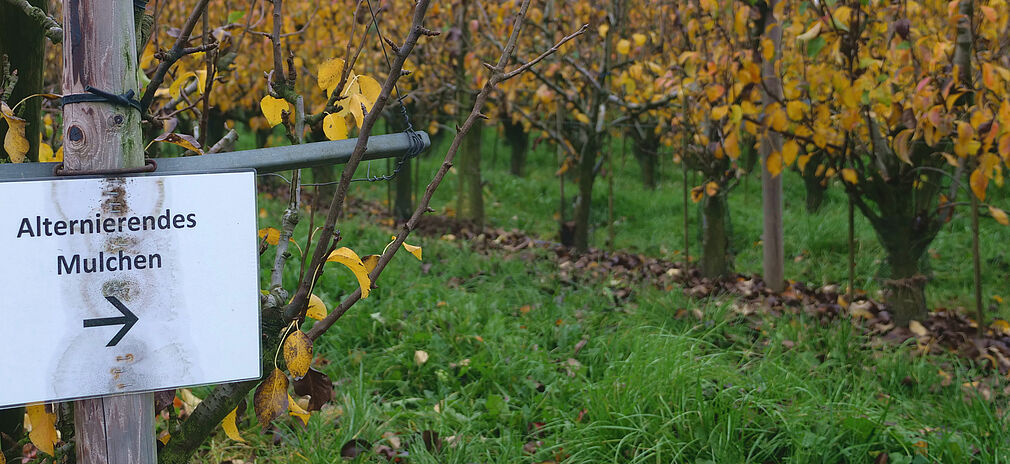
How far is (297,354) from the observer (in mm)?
1141

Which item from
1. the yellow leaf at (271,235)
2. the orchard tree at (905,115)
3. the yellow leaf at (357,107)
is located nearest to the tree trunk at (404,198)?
the orchard tree at (905,115)

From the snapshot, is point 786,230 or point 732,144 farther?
point 786,230

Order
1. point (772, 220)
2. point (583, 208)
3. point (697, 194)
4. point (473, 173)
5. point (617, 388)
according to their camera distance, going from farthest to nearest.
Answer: point (473, 173) < point (583, 208) < point (697, 194) < point (772, 220) < point (617, 388)

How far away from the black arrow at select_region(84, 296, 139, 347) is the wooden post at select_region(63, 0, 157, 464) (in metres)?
0.10

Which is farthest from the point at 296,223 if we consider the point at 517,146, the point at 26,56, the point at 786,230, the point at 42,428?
the point at 517,146

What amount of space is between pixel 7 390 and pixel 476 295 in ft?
10.9

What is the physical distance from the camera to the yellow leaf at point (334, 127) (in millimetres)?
1194

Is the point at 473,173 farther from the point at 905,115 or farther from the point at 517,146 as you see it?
the point at 517,146

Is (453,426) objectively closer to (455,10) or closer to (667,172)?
(455,10)

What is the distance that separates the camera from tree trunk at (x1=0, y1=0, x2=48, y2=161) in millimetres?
1610

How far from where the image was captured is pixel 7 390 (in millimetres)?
939

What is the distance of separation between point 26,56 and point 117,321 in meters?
1.03

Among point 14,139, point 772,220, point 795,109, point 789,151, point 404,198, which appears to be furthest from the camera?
point 404,198

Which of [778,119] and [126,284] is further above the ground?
[778,119]
